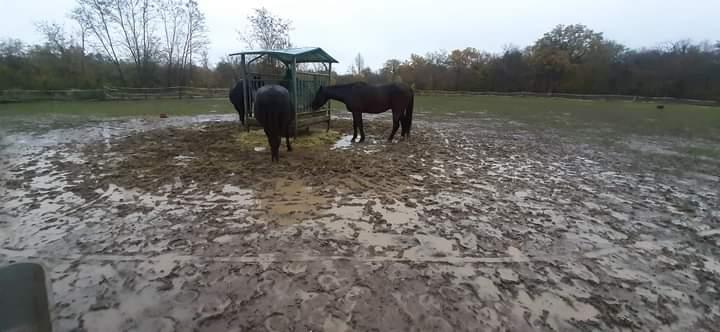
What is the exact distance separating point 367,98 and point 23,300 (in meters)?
6.28

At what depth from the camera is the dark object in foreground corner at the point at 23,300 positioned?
3.27 ft

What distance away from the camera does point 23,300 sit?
1082mm

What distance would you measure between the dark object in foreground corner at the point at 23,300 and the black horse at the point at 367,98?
599 cm

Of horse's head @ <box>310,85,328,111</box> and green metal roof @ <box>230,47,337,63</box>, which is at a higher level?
green metal roof @ <box>230,47,337,63</box>

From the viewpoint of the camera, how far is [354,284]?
2094 mm

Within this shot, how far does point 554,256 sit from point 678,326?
0.79 meters

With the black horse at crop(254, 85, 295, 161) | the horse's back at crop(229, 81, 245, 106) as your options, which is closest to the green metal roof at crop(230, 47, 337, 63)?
the horse's back at crop(229, 81, 245, 106)

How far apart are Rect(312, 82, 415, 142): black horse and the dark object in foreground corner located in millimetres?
5994

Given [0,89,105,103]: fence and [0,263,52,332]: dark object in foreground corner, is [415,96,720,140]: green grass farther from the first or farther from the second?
[0,89,105,103]: fence

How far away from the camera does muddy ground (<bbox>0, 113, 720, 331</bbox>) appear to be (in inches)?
72.8

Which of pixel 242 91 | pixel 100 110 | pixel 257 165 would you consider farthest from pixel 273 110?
pixel 100 110

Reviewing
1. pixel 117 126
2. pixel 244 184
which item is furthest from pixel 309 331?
pixel 117 126

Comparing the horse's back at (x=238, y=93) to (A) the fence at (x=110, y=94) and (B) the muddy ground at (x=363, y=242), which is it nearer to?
(B) the muddy ground at (x=363, y=242)

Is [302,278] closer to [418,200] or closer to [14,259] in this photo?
[418,200]
